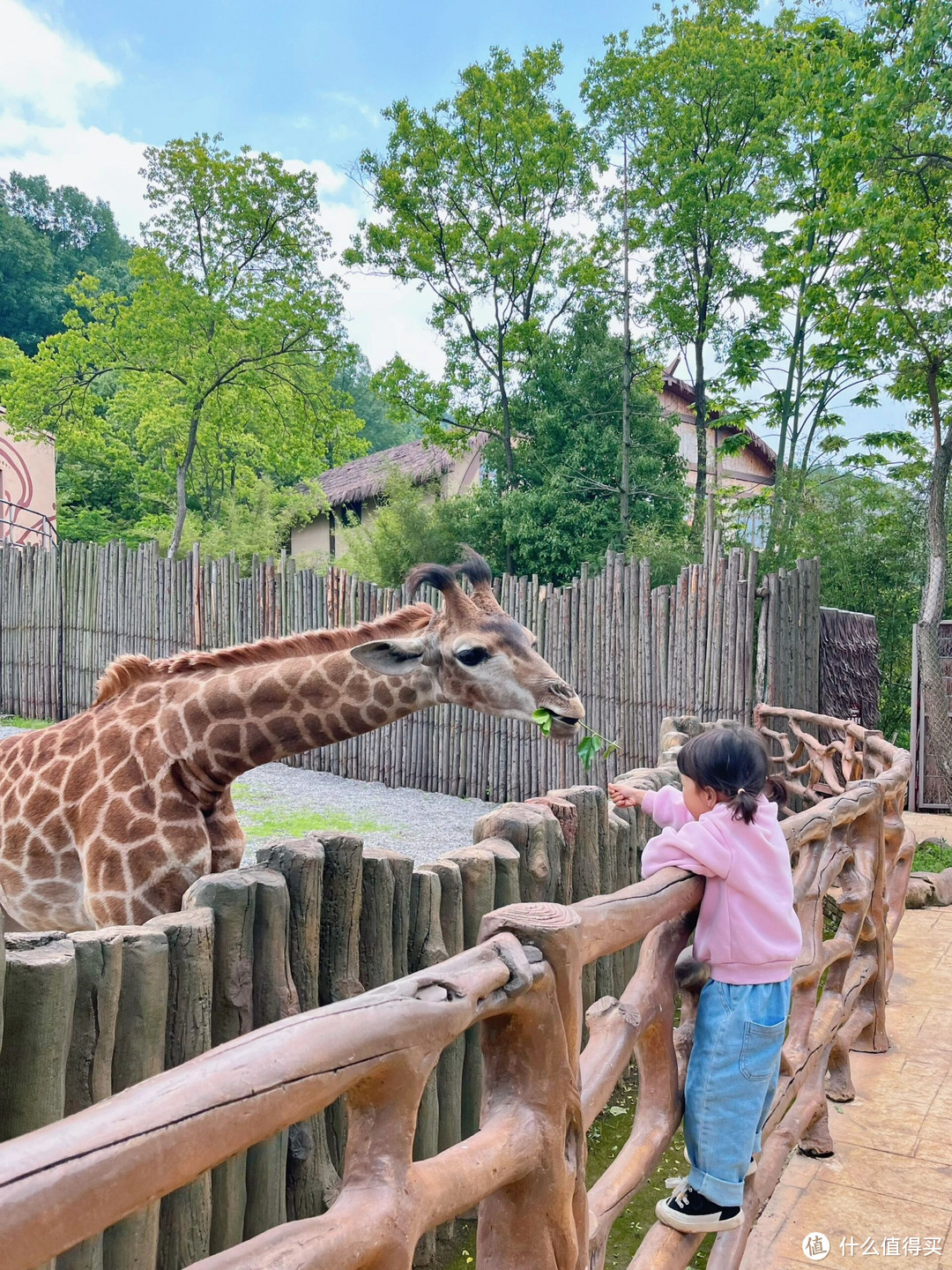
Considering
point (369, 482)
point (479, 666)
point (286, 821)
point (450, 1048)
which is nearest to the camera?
point (450, 1048)

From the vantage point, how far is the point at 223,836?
10.9ft

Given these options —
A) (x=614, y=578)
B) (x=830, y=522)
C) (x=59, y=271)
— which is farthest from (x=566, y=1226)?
(x=59, y=271)

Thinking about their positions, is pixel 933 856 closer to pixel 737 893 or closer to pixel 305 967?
pixel 737 893

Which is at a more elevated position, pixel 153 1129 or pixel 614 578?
pixel 614 578

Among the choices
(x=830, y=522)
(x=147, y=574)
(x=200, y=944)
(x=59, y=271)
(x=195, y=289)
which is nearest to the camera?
(x=200, y=944)

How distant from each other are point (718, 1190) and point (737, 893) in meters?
0.59

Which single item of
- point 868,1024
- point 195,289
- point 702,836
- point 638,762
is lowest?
point 868,1024

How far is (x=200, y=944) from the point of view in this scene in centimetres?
191

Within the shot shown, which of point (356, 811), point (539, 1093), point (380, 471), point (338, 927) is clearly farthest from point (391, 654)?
point (380, 471)

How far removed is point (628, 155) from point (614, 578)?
547 inches

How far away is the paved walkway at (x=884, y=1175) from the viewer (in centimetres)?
247

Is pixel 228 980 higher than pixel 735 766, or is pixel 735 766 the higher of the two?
pixel 735 766

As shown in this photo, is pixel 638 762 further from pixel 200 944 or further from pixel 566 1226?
pixel 566 1226

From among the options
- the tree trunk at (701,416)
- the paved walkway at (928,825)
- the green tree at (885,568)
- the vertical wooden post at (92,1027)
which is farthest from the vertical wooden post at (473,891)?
the tree trunk at (701,416)
